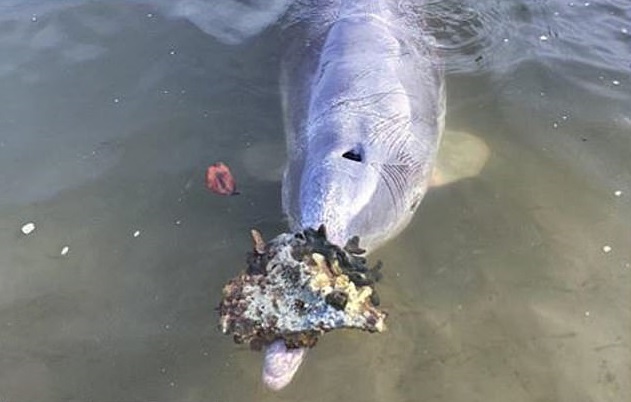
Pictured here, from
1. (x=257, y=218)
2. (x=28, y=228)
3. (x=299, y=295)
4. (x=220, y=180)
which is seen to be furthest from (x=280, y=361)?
(x=28, y=228)

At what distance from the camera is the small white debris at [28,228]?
17.3ft

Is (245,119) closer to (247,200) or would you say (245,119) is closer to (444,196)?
(247,200)

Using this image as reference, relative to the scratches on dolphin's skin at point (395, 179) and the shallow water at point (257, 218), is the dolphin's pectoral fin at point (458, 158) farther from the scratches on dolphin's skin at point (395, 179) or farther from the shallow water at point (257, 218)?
the scratches on dolphin's skin at point (395, 179)

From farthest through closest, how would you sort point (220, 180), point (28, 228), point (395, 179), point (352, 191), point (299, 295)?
1. point (220, 180)
2. point (28, 228)
3. point (395, 179)
4. point (352, 191)
5. point (299, 295)

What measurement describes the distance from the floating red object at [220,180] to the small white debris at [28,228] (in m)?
1.14

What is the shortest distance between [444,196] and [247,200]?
126 cm

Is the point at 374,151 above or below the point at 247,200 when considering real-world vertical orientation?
above

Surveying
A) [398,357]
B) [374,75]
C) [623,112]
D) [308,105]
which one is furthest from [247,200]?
[623,112]

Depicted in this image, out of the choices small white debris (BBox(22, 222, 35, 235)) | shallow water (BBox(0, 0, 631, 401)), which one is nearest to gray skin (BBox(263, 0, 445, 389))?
shallow water (BBox(0, 0, 631, 401))

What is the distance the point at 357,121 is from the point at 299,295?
1.53 metres

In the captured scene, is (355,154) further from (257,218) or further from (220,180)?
(220,180)

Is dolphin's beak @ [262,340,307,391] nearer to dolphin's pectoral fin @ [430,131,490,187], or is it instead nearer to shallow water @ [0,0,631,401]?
shallow water @ [0,0,631,401]

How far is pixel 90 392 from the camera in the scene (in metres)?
4.36

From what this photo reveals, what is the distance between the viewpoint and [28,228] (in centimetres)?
529
